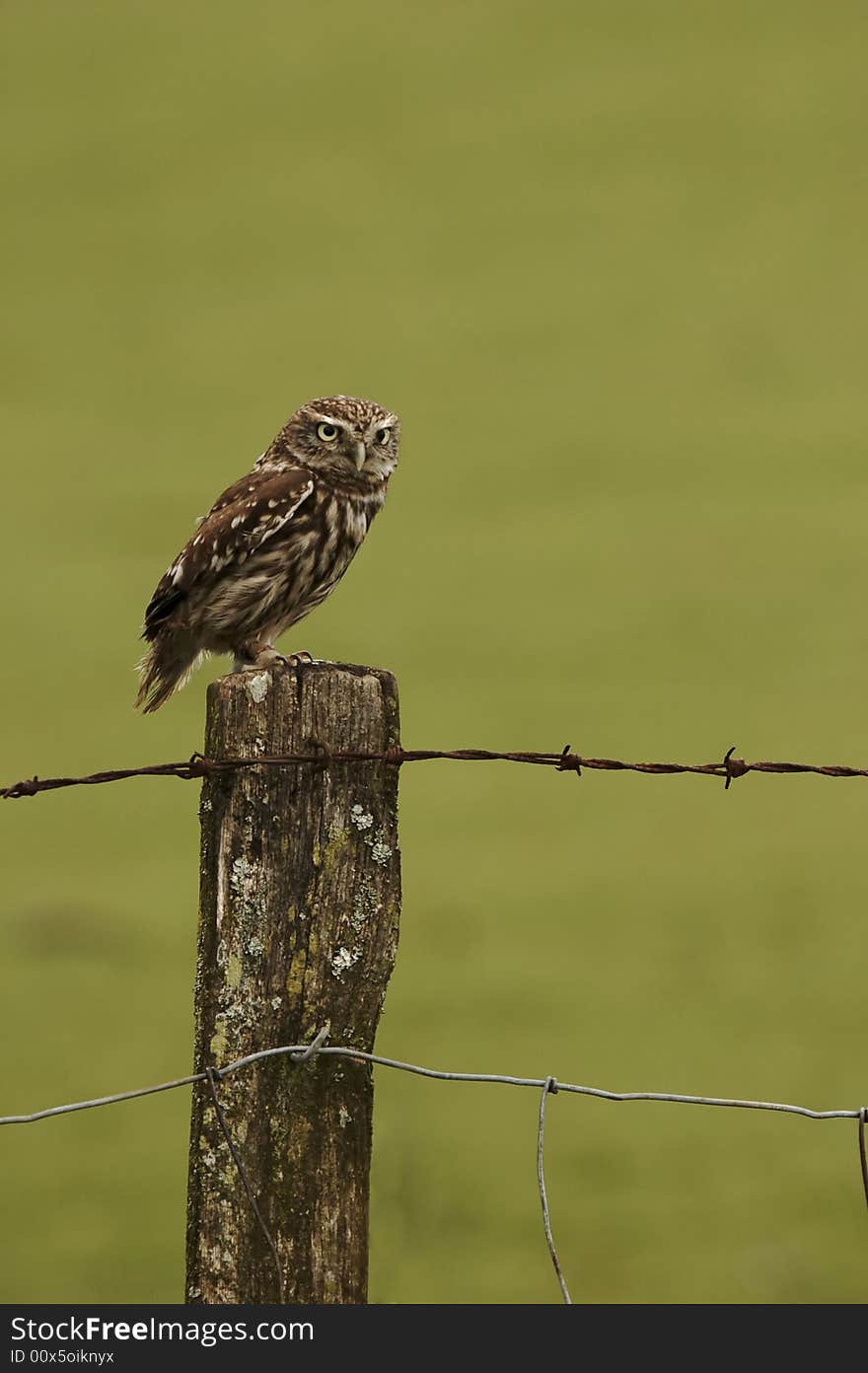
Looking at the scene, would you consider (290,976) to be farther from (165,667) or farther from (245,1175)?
(165,667)

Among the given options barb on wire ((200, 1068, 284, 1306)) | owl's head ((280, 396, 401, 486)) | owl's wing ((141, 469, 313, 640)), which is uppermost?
owl's head ((280, 396, 401, 486))

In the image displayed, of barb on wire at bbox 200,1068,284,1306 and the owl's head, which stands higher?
the owl's head

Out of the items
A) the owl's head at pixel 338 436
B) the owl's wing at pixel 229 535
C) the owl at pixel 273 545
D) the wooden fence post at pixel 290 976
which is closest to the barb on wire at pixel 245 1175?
the wooden fence post at pixel 290 976

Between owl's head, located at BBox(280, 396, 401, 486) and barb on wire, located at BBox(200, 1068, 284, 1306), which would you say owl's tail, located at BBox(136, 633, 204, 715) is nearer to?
owl's head, located at BBox(280, 396, 401, 486)

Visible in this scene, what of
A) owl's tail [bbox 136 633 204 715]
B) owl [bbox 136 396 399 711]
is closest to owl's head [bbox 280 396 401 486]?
owl [bbox 136 396 399 711]

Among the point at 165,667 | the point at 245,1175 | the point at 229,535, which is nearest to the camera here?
the point at 245,1175

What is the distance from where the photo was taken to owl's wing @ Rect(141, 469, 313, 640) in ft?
7.39

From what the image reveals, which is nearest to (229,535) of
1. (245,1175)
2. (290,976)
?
(290,976)

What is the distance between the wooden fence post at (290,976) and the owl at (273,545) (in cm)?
78

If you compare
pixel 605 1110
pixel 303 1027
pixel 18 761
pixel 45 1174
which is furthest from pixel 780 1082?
pixel 303 1027

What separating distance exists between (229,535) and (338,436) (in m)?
0.26

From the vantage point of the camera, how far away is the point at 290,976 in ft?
4.55

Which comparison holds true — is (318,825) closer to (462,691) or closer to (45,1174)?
(45,1174)

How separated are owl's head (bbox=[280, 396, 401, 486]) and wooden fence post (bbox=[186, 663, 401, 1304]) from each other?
1.03 m
